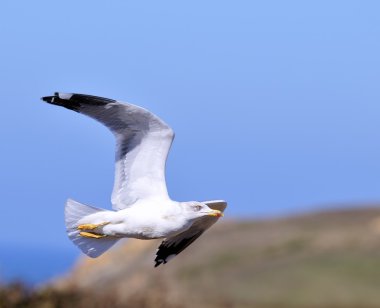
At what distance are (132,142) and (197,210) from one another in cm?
89

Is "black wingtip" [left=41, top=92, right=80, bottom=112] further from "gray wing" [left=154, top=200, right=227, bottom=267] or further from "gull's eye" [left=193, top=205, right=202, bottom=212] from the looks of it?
"gray wing" [left=154, top=200, right=227, bottom=267]

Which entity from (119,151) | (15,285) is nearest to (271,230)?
(15,285)

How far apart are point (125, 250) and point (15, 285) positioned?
14.2m

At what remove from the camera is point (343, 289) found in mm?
23625

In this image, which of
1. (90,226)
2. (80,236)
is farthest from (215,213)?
(80,236)

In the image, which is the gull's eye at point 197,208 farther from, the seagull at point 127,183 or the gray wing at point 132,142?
the gray wing at point 132,142

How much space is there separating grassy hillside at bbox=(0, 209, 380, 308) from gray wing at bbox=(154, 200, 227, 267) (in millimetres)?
8349

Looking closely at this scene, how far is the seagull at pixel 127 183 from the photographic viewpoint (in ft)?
33.3

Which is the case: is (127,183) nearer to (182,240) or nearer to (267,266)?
(182,240)

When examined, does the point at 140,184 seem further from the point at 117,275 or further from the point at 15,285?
the point at 117,275

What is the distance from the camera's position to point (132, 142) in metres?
10.7

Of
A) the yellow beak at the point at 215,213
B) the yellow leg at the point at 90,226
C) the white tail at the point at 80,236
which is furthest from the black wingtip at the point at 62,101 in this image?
the yellow beak at the point at 215,213

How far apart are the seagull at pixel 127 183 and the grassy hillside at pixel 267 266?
941 cm

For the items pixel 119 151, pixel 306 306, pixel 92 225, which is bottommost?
pixel 306 306
